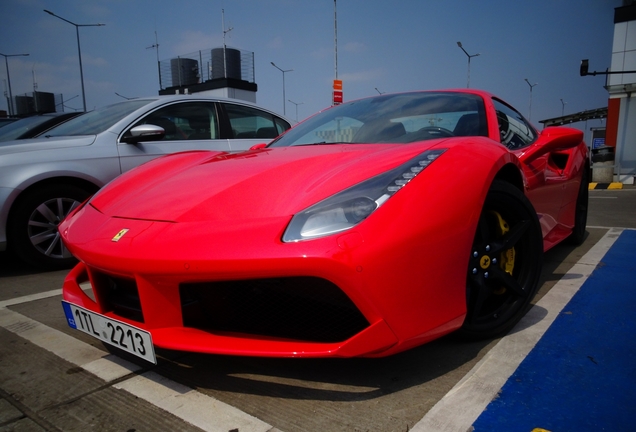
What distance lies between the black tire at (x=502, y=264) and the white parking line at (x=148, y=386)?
93cm

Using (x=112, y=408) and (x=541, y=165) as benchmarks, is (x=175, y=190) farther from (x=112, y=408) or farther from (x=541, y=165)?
(x=541, y=165)

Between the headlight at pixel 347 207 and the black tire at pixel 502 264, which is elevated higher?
the headlight at pixel 347 207

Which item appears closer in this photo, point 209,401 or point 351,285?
point 351,285

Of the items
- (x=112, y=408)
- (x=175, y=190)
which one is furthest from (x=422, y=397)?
(x=175, y=190)

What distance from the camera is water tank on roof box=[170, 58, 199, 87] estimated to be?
26812 mm

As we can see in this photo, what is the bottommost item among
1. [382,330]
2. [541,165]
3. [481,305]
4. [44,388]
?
[44,388]

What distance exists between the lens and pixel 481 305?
1855 millimetres

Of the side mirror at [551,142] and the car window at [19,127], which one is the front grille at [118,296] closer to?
the side mirror at [551,142]

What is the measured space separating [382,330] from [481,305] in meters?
0.67

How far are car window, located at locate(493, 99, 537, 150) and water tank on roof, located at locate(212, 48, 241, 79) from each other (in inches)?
990

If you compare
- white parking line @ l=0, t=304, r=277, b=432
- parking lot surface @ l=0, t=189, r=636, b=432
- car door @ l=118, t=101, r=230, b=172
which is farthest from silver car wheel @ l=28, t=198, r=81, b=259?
parking lot surface @ l=0, t=189, r=636, b=432

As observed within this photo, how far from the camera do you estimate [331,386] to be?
1610mm

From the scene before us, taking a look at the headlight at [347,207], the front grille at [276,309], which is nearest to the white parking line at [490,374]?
the front grille at [276,309]

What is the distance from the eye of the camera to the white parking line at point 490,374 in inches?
54.2
